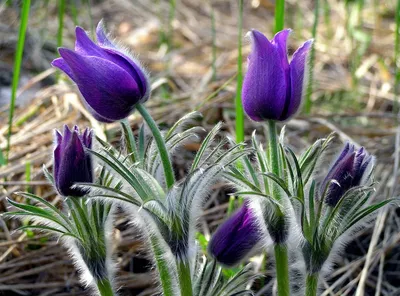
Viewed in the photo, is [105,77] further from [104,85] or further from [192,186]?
[192,186]

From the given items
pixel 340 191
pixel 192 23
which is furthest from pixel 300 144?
pixel 192 23

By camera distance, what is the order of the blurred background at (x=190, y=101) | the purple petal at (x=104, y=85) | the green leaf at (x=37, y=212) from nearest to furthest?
the purple petal at (x=104, y=85) → the green leaf at (x=37, y=212) → the blurred background at (x=190, y=101)

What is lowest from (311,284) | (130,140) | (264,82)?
(311,284)

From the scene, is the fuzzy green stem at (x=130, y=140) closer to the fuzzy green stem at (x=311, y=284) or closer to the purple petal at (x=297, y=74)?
the purple petal at (x=297, y=74)

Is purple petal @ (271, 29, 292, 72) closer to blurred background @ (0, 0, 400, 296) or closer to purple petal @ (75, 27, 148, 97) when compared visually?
purple petal @ (75, 27, 148, 97)

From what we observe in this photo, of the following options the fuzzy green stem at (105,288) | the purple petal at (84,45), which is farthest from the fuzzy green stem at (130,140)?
the fuzzy green stem at (105,288)

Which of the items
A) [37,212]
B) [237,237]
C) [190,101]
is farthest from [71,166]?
[190,101]

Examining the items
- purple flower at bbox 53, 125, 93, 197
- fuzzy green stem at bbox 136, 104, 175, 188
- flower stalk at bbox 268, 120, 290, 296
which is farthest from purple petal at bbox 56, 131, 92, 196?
flower stalk at bbox 268, 120, 290, 296
